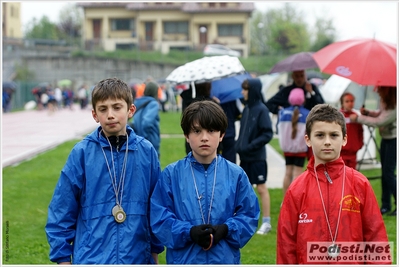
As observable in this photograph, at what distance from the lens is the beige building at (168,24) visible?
7881 cm

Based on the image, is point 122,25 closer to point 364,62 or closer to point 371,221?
point 364,62

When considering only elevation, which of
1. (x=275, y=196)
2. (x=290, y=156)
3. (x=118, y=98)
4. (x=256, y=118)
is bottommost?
(x=275, y=196)

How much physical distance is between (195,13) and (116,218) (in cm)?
7578

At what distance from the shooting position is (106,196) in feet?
14.3

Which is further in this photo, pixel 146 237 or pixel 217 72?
pixel 217 72

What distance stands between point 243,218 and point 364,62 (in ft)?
15.3

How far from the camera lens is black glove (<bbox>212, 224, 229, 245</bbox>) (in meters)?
4.06

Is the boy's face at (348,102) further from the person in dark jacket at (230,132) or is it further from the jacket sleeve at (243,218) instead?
the jacket sleeve at (243,218)

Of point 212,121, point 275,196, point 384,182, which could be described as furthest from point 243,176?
point 275,196

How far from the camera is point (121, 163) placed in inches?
174

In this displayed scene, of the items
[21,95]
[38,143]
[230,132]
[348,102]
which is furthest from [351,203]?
[21,95]

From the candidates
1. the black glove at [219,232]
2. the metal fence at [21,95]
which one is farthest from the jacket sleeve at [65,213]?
the metal fence at [21,95]

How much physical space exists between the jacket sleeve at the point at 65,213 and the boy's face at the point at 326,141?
1.48m

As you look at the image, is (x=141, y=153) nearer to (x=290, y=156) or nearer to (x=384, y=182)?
(x=290, y=156)
